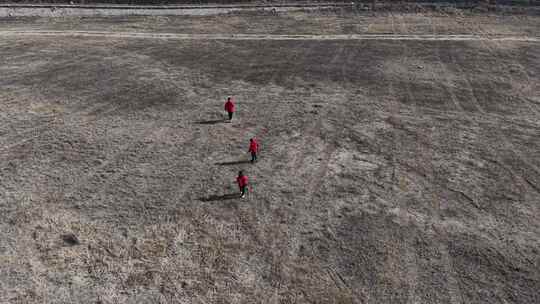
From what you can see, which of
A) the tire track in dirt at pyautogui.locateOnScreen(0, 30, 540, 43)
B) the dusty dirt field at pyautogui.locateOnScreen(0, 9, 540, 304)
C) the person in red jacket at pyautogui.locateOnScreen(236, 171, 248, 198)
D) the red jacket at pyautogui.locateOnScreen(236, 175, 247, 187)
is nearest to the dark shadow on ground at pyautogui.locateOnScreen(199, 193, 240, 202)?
the dusty dirt field at pyautogui.locateOnScreen(0, 9, 540, 304)

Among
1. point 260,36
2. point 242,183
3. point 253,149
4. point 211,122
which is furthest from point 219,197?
point 260,36

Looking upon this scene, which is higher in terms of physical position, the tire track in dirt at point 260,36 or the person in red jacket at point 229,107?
the tire track in dirt at point 260,36

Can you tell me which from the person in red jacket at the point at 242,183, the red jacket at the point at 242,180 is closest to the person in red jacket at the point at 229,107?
the person in red jacket at the point at 242,183

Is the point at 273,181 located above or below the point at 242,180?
below

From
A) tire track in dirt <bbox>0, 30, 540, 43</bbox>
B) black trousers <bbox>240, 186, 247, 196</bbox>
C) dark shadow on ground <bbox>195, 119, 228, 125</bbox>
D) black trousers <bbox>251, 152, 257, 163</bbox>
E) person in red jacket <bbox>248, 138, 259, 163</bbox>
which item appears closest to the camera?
black trousers <bbox>240, 186, 247, 196</bbox>

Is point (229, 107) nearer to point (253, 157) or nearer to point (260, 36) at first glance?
point (253, 157)

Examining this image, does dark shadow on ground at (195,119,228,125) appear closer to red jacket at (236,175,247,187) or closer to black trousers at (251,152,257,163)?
black trousers at (251,152,257,163)

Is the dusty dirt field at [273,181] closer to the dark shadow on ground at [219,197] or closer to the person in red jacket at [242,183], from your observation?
the dark shadow on ground at [219,197]

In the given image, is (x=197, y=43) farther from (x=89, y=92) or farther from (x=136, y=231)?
(x=136, y=231)
